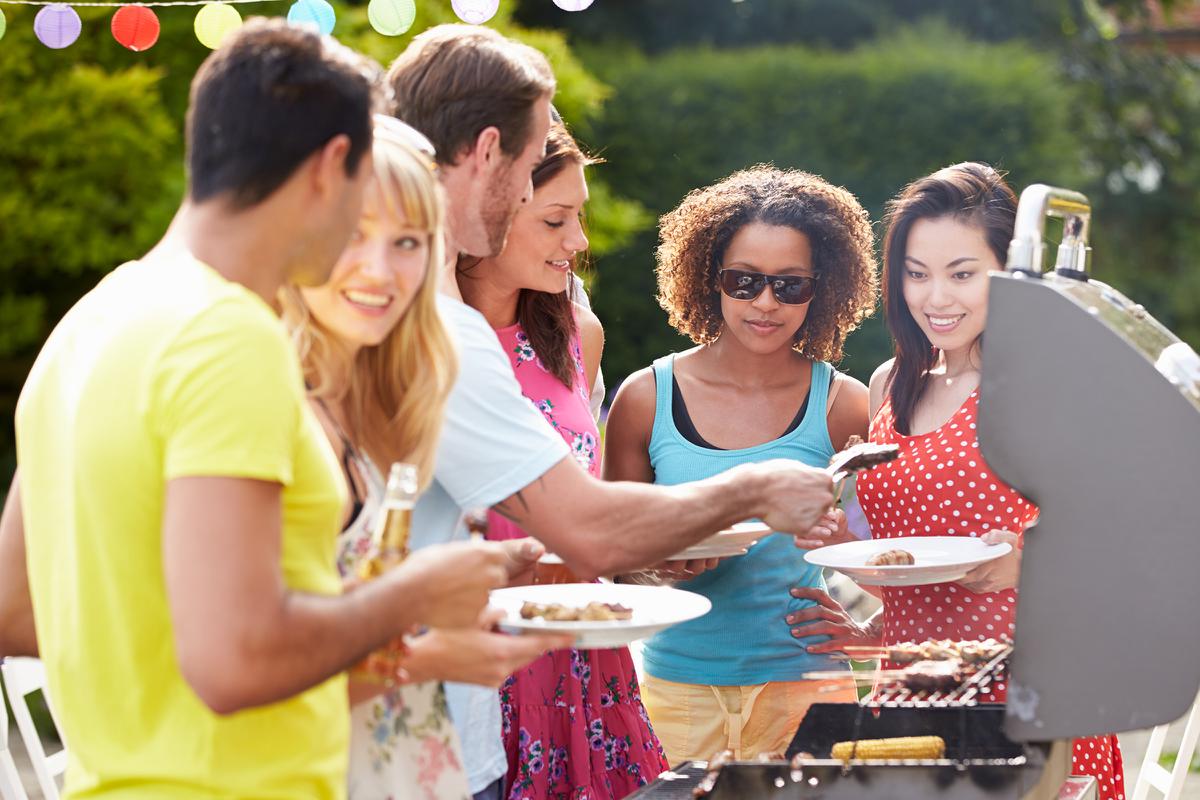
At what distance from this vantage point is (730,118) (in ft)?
31.6

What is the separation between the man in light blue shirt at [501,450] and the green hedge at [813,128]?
722 centimetres

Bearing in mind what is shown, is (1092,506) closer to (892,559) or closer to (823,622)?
(892,559)

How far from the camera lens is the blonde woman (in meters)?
1.76

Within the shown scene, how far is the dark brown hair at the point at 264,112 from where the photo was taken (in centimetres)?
135

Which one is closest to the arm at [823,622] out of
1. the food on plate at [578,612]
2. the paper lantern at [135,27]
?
the food on plate at [578,612]

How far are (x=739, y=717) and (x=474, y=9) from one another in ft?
5.90

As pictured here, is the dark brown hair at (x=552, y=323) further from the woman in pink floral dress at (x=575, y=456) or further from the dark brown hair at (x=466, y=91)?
the dark brown hair at (x=466, y=91)

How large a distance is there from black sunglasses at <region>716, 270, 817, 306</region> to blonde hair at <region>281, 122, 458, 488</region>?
1326 millimetres

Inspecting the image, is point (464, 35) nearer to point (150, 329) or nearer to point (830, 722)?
point (150, 329)

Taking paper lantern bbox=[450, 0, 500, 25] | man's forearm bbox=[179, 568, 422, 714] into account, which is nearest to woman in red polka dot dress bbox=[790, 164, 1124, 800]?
paper lantern bbox=[450, 0, 500, 25]

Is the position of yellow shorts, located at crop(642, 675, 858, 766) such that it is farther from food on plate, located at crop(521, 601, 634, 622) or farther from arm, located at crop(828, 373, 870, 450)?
food on plate, located at crop(521, 601, 634, 622)

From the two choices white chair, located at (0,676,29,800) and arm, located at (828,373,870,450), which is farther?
arm, located at (828,373,870,450)

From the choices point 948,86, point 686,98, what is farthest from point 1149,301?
point 686,98

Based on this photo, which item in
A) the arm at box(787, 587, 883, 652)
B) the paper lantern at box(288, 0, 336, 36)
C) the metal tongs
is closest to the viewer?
Result: the metal tongs
